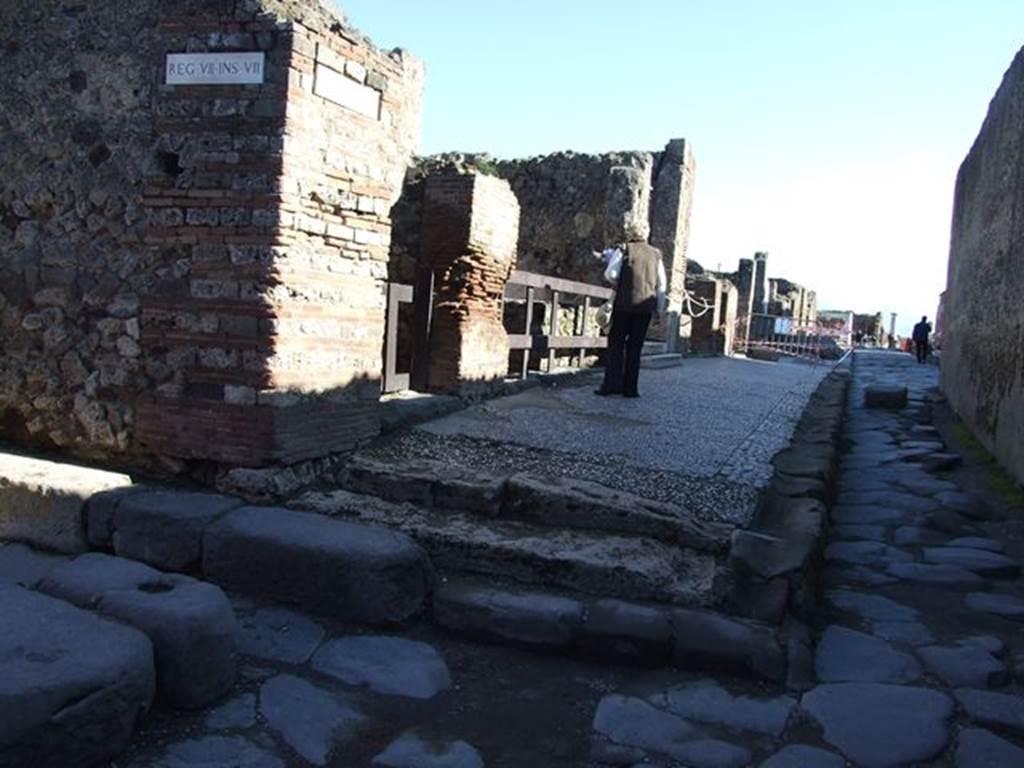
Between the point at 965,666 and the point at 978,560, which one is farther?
the point at 978,560

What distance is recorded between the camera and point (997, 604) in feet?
11.8

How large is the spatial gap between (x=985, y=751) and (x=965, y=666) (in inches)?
24.4

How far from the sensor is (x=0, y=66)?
4.26 meters

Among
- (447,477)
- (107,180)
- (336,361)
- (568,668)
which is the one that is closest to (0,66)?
(107,180)

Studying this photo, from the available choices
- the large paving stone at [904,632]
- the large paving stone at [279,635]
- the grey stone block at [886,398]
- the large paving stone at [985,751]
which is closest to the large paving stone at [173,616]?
the large paving stone at [279,635]

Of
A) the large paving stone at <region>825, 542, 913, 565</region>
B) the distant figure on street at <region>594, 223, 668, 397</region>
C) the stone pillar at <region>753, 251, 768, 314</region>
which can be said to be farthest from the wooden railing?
the stone pillar at <region>753, 251, 768, 314</region>

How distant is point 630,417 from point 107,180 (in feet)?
12.3

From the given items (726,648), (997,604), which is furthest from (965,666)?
(726,648)

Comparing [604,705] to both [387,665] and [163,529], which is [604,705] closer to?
[387,665]

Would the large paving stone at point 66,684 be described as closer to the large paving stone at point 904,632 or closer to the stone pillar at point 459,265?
Answer: the large paving stone at point 904,632

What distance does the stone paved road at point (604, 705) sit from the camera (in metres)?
2.33

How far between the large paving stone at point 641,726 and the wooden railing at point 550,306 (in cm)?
465

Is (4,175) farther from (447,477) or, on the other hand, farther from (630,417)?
(630,417)

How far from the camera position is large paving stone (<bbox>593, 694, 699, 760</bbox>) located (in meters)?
2.42
